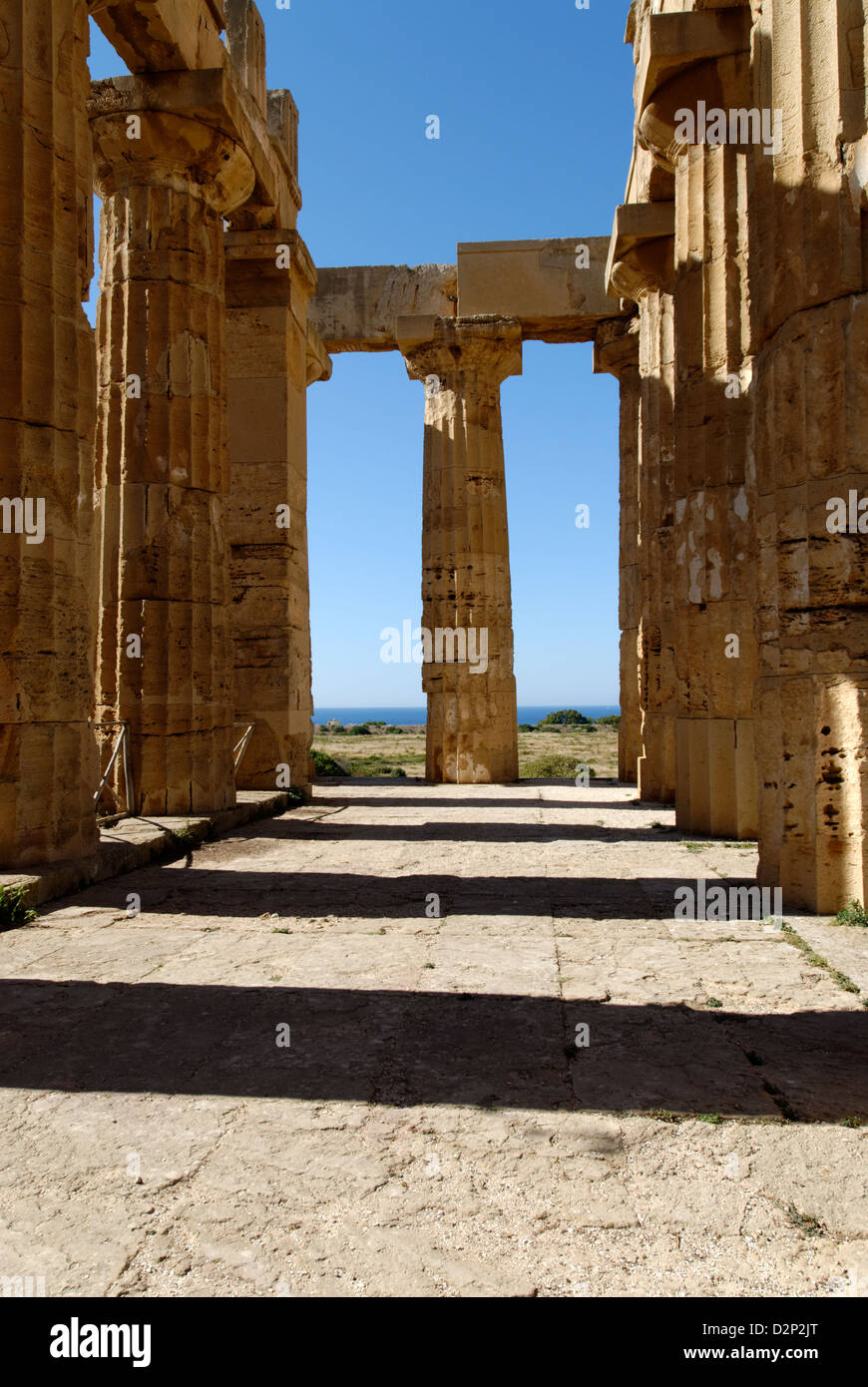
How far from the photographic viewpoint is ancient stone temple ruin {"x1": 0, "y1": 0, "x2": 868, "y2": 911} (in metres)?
5.32

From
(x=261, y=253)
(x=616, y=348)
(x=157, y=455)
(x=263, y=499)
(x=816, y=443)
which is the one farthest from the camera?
(x=616, y=348)

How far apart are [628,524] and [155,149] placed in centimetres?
946

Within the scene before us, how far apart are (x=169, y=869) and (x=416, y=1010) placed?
13.3ft

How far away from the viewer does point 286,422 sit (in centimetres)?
1215

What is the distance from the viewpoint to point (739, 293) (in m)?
7.98

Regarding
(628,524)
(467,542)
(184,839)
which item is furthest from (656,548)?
(184,839)

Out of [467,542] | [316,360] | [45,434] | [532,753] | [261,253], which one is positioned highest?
[261,253]

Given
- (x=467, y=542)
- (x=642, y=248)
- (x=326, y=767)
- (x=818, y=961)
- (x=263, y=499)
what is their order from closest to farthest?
1. (x=818, y=961)
2. (x=642, y=248)
3. (x=263, y=499)
4. (x=467, y=542)
5. (x=326, y=767)

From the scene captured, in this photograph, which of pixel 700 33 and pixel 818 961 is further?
pixel 700 33

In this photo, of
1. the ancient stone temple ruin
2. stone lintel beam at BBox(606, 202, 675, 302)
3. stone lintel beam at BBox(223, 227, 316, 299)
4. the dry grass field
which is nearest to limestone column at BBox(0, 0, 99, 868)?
the ancient stone temple ruin

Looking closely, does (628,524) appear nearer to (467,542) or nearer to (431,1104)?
(467,542)

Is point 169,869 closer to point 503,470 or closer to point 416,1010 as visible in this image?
point 416,1010

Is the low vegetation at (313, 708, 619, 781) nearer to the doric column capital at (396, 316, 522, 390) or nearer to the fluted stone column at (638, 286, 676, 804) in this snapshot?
the fluted stone column at (638, 286, 676, 804)
